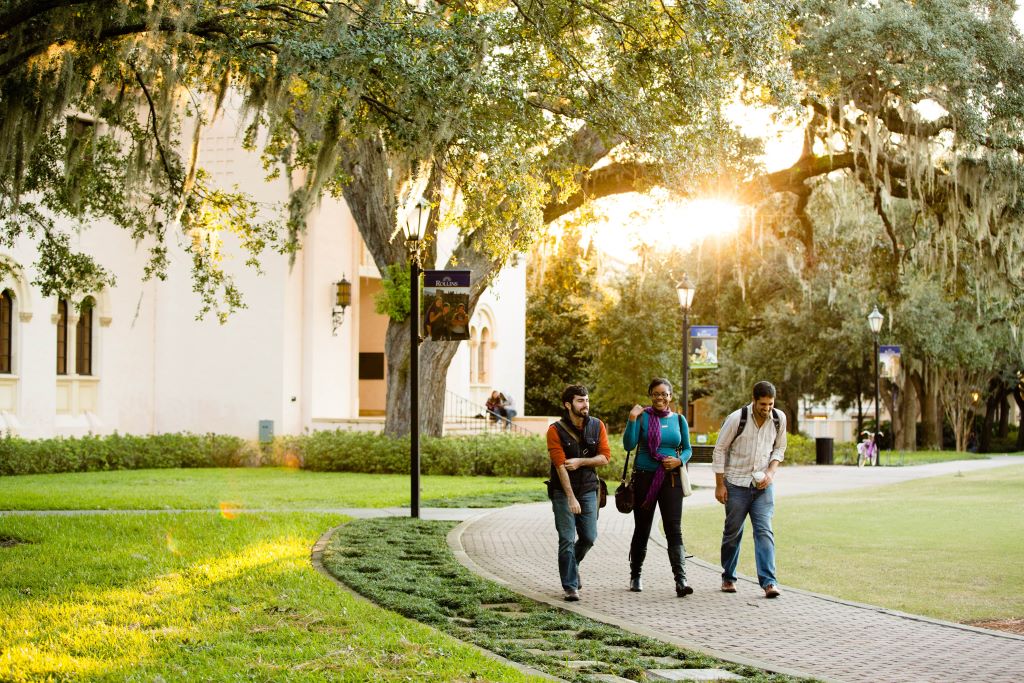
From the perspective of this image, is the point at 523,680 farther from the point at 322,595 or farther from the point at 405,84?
the point at 405,84

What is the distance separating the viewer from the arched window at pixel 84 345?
2897 centimetres

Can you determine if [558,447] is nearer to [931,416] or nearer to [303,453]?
[303,453]

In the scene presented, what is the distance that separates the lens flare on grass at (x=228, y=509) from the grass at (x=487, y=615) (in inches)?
107

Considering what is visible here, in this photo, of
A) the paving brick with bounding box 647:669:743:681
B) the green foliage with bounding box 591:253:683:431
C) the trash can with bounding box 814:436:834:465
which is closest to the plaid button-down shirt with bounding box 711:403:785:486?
the paving brick with bounding box 647:669:743:681

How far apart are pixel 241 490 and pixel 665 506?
1231 centimetres

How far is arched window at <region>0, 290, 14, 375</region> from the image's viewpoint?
26469 mm

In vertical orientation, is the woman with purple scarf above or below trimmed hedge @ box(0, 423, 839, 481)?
above

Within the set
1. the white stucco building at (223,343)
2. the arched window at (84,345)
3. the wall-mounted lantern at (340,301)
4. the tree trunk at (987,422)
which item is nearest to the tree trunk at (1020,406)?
the tree trunk at (987,422)

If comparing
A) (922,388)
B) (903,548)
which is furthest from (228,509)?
(922,388)

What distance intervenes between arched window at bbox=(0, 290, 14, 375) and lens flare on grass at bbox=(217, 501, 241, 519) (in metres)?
11.5

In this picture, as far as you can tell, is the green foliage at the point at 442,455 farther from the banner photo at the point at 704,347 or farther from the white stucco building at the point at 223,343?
the banner photo at the point at 704,347

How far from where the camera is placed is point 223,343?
3112 cm

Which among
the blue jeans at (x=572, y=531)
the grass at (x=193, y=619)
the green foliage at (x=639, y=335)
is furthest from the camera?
the green foliage at (x=639, y=335)

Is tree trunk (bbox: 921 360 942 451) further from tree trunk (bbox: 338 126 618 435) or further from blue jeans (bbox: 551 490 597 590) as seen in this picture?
blue jeans (bbox: 551 490 597 590)
